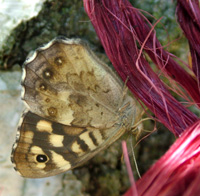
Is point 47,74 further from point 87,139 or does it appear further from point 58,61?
point 87,139

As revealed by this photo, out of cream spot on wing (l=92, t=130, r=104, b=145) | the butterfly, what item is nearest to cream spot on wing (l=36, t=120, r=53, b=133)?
the butterfly

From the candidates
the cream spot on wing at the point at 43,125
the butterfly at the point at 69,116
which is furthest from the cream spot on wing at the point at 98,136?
the cream spot on wing at the point at 43,125

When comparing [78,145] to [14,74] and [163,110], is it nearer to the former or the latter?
[163,110]

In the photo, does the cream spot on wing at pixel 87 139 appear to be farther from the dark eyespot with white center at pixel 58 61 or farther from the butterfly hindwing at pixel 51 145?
the dark eyespot with white center at pixel 58 61

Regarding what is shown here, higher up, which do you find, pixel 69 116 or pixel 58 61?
pixel 58 61

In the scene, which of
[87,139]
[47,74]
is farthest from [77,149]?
[47,74]

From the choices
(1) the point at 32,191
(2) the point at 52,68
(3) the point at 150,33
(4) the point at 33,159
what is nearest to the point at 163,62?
(3) the point at 150,33
